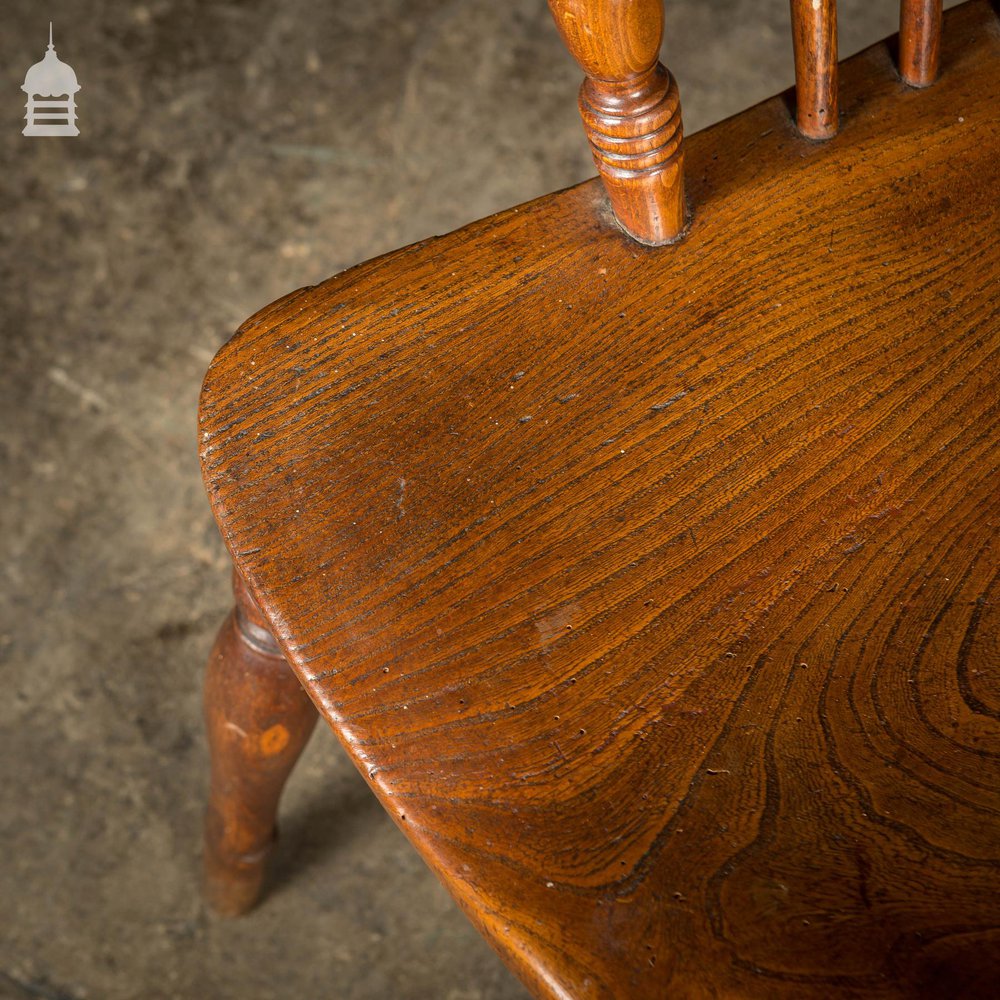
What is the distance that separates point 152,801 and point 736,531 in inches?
29.8

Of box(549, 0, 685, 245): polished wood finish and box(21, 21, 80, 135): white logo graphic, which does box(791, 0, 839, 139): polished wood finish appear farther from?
box(21, 21, 80, 135): white logo graphic

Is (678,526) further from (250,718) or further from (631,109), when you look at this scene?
(250,718)

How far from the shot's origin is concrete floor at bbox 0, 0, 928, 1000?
3.55 feet

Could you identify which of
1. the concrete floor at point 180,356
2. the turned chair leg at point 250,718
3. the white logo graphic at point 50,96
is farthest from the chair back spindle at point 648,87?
the white logo graphic at point 50,96

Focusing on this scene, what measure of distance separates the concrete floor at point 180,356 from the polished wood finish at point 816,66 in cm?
73

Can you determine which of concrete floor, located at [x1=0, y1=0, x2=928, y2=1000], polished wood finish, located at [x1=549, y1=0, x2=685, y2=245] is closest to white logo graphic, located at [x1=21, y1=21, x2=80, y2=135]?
concrete floor, located at [x1=0, y1=0, x2=928, y2=1000]

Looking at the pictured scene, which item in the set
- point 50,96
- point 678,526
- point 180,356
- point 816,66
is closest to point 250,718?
point 678,526

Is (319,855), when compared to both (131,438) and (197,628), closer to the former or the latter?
(197,628)

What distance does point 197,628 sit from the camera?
1.20m

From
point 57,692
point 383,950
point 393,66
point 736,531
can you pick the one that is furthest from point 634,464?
point 393,66

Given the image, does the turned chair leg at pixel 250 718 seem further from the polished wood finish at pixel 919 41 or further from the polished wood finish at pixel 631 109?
the polished wood finish at pixel 919 41

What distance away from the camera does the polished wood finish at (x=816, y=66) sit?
595 millimetres

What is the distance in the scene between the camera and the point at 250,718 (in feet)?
2.54

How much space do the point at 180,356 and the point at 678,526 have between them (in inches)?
34.6
